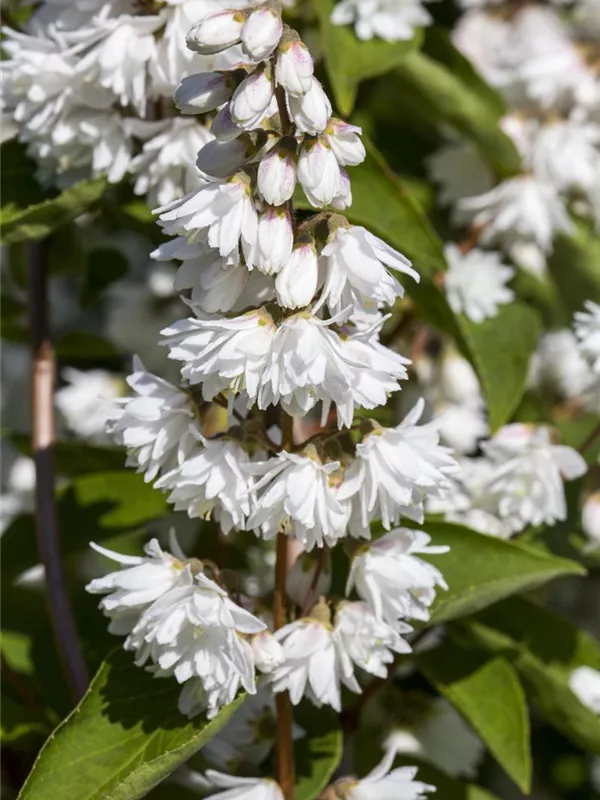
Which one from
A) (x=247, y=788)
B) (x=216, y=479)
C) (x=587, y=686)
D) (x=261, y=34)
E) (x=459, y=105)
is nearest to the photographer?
(x=261, y=34)

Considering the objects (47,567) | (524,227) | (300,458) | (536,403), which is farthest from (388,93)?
(300,458)

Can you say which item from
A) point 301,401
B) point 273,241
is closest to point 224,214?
point 273,241

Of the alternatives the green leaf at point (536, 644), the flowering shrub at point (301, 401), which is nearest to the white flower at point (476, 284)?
the flowering shrub at point (301, 401)

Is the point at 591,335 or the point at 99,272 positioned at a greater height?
the point at 591,335

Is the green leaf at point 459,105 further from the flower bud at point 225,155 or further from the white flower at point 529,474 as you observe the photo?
the flower bud at point 225,155

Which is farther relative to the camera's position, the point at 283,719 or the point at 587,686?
the point at 587,686

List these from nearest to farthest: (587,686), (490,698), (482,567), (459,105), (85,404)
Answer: (482,567)
(490,698)
(587,686)
(459,105)
(85,404)

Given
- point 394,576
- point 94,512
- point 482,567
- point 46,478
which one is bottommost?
point 94,512

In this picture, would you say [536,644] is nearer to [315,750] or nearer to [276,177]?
[315,750]
